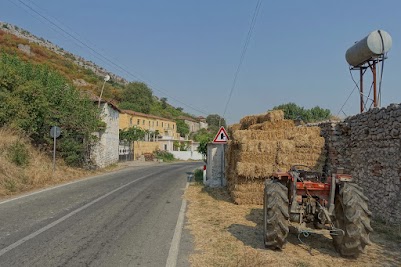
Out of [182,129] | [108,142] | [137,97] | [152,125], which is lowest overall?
[108,142]

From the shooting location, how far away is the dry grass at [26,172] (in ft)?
46.1

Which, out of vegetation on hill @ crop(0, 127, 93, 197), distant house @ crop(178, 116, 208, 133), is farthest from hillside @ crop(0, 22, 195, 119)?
vegetation on hill @ crop(0, 127, 93, 197)

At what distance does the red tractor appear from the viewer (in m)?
5.95

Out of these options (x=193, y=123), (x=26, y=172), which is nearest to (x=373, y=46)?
(x=26, y=172)

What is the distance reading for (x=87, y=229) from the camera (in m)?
7.75

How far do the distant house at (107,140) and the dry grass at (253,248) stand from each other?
20.9 metres

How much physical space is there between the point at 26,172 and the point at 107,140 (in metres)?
19.6

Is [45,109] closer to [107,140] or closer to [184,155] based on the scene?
[107,140]

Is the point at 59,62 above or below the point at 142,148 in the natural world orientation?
above

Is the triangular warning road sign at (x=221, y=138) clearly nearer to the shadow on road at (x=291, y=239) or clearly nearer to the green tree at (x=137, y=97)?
the shadow on road at (x=291, y=239)

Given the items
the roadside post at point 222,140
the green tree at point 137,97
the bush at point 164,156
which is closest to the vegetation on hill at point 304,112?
the bush at point 164,156

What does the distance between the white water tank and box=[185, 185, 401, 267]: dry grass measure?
7.27 meters

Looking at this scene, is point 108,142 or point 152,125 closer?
point 108,142

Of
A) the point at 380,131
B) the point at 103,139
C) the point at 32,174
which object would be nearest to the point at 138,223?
the point at 380,131
